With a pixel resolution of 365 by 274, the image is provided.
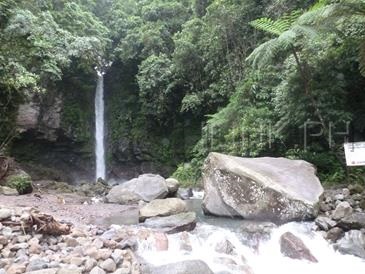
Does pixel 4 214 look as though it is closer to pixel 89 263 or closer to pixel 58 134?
pixel 89 263

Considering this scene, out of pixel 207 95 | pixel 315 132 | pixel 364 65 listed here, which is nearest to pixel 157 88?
pixel 207 95

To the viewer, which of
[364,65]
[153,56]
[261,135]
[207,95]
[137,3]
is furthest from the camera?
[137,3]

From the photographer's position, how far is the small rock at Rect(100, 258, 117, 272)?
464 cm

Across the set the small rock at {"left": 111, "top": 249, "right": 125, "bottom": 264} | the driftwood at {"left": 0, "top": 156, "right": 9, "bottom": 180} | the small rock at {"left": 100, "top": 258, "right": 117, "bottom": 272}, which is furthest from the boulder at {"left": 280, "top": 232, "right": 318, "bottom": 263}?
the driftwood at {"left": 0, "top": 156, "right": 9, "bottom": 180}

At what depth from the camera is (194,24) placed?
51.3 feet

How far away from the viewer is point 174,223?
21.1 ft

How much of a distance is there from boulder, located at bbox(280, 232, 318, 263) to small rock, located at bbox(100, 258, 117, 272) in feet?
8.46

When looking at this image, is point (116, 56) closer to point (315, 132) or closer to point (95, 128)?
point (95, 128)

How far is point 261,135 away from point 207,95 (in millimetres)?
4936

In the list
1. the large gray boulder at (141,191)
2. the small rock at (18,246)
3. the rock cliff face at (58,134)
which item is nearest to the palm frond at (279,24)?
the large gray boulder at (141,191)

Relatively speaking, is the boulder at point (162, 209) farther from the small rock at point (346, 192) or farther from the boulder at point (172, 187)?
the small rock at point (346, 192)

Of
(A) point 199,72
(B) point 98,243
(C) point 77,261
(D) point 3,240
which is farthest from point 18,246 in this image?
(A) point 199,72

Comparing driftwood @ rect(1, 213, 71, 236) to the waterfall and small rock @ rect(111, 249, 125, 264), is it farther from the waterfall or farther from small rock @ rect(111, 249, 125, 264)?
the waterfall

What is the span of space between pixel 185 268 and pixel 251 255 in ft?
4.63
